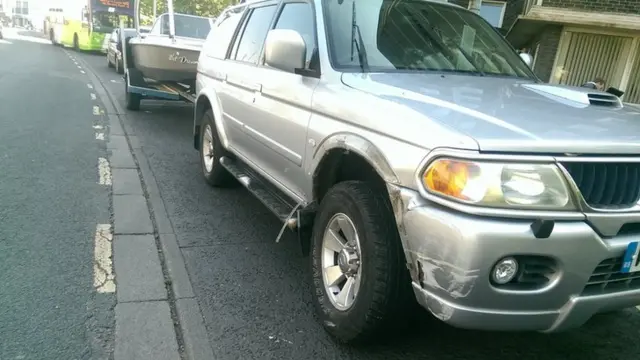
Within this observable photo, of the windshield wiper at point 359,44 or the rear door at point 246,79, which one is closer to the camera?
the windshield wiper at point 359,44

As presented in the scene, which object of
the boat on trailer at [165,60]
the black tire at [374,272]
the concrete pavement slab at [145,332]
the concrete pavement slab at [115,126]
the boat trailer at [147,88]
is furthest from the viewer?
the boat trailer at [147,88]

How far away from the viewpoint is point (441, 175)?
2133 millimetres

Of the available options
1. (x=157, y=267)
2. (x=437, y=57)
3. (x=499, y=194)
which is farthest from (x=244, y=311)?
(x=437, y=57)

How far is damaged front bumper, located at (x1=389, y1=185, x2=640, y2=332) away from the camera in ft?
6.59

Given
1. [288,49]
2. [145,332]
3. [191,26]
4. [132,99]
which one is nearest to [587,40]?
[191,26]

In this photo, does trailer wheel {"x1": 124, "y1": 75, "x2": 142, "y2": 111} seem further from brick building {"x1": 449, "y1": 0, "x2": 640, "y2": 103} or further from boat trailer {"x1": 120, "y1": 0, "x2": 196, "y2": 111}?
brick building {"x1": 449, "y1": 0, "x2": 640, "y2": 103}

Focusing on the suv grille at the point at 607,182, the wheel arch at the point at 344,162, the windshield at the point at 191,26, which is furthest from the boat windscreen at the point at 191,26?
the suv grille at the point at 607,182

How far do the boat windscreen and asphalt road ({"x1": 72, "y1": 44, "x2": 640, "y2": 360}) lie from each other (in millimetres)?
6528

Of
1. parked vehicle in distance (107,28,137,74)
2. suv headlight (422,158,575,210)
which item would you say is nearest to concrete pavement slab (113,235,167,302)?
suv headlight (422,158,575,210)

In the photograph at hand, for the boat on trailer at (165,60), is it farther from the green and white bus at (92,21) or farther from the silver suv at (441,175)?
the green and white bus at (92,21)

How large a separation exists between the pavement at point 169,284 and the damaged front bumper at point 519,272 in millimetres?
757

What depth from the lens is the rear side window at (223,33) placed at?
5191 millimetres

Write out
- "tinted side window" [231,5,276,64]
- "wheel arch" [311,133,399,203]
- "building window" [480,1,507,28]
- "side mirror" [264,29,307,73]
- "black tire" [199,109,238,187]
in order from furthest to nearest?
"building window" [480,1,507,28]
"black tire" [199,109,238,187]
"tinted side window" [231,5,276,64]
"side mirror" [264,29,307,73]
"wheel arch" [311,133,399,203]

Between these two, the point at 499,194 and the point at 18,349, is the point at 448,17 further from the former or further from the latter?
the point at 18,349
